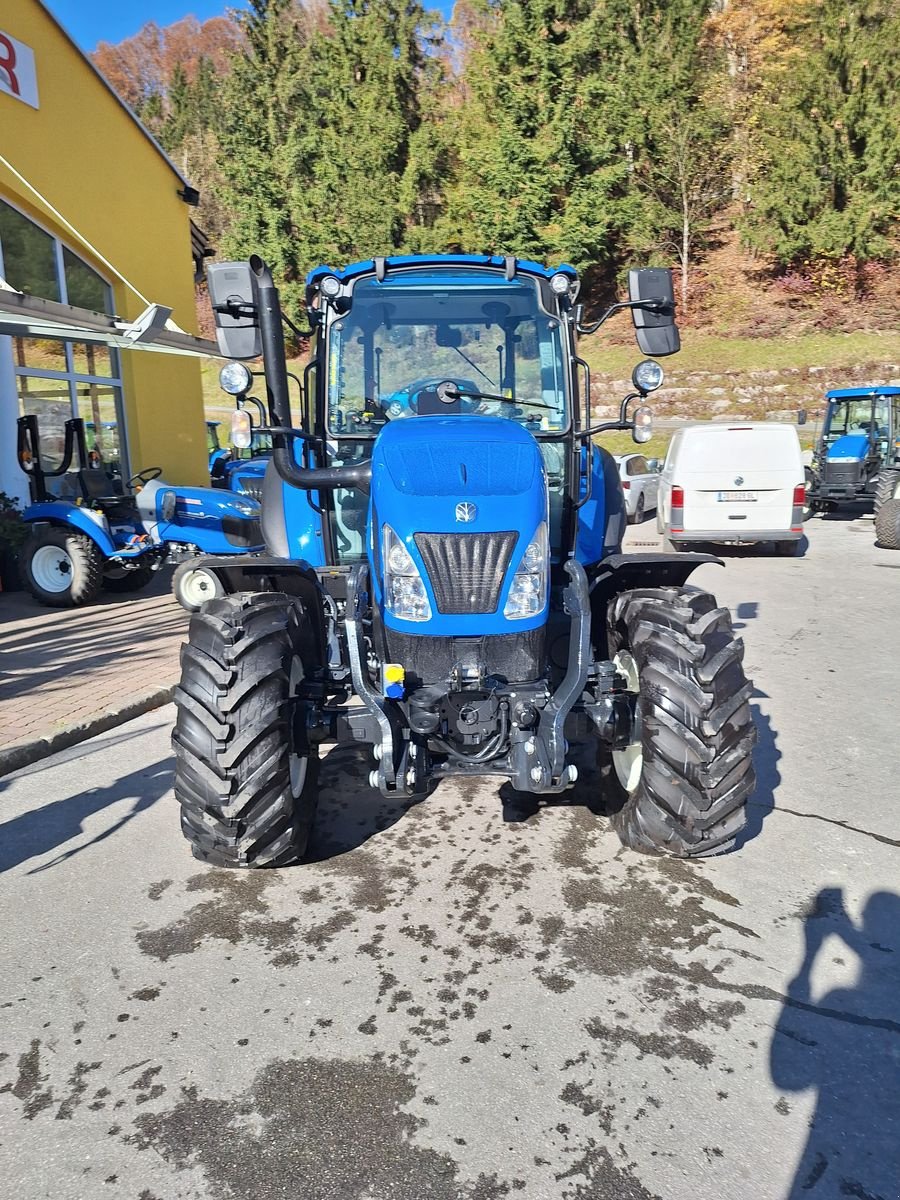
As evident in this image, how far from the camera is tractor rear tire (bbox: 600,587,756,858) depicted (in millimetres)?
3502

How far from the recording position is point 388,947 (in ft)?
10.8

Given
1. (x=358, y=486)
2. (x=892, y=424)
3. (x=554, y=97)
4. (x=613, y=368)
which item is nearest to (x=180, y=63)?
(x=554, y=97)

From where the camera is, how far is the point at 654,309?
14.4 ft

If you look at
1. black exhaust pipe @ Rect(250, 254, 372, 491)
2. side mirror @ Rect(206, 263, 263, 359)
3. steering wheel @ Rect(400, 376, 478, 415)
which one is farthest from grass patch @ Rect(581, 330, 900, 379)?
black exhaust pipe @ Rect(250, 254, 372, 491)

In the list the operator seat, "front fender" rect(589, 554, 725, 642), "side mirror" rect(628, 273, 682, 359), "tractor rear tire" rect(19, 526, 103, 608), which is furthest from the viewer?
the operator seat

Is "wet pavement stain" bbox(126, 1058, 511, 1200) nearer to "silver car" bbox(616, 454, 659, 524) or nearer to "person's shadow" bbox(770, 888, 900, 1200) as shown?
"person's shadow" bbox(770, 888, 900, 1200)

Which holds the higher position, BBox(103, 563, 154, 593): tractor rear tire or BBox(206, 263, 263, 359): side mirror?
BBox(206, 263, 263, 359): side mirror

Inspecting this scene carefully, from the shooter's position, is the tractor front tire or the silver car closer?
the tractor front tire

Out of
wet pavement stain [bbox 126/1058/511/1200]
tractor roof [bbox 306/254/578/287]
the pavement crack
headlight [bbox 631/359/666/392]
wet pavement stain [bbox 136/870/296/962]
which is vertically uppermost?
tractor roof [bbox 306/254/578/287]

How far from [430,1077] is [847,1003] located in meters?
1.41

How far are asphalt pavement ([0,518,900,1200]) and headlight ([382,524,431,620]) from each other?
3.83 ft

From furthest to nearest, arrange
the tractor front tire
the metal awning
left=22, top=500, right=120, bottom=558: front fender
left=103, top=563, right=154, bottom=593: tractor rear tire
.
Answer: left=103, top=563, right=154, bottom=593: tractor rear tire, left=22, top=500, right=120, bottom=558: front fender, the tractor front tire, the metal awning

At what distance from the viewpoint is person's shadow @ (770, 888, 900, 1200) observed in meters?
2.29

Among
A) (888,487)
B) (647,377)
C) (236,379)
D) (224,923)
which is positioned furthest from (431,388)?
(888,487)
